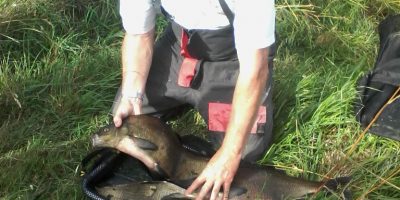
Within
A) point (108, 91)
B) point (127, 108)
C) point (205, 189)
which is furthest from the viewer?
point (108, 91)

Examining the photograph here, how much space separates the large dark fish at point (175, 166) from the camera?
282 cm

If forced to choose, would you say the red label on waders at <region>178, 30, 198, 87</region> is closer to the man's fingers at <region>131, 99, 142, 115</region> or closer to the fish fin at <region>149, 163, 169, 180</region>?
the man's fingers at <region>131, 99, 142, 115</region>

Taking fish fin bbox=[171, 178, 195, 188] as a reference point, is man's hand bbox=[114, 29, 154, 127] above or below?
above

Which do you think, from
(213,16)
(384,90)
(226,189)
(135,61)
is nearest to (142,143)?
(226,189)

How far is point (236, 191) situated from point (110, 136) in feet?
1.79

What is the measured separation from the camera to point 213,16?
2963 millimetres

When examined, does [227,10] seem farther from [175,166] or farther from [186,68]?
[175,166]

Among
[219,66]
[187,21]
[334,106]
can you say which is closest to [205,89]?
[219,66]

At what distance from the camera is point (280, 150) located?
3223 millimetres

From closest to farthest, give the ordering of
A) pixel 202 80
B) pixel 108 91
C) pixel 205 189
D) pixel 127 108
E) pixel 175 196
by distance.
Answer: pixel 205 189, pixel 175 196, pixel 127 108, pixel 202 80, pixel 108 91

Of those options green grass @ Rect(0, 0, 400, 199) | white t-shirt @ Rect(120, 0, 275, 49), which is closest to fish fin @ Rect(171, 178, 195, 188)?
green grass @ Rect(0, 0, 400, 199)

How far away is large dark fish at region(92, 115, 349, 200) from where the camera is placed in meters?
2.82

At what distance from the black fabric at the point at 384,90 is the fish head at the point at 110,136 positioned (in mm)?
1129

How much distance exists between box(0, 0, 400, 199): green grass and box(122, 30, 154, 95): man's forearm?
0.34 meters
